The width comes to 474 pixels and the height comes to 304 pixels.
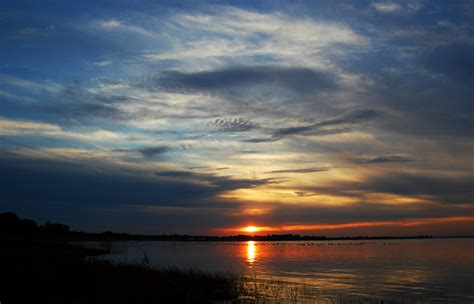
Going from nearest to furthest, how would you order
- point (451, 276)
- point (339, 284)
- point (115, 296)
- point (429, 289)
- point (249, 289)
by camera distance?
point (115, 296)
point (249, 289)
point (429, 289)
point (339, 284)
point (451, 276)

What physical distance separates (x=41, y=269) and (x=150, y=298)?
36.4 feet

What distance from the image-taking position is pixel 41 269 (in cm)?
3022

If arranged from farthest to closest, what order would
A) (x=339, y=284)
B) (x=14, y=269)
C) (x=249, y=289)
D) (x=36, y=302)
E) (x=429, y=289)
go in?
(x=339, y=284) → (x=429, y=289) → (x=249, y=289) → (x=14, y=269) → (x=36, y=302)

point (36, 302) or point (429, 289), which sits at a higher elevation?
point (36, 302)

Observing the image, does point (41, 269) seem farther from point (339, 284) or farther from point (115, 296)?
point (339, 284)

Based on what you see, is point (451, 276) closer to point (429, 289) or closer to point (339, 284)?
point (429, 289)

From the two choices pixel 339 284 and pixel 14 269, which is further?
pixel 339 284

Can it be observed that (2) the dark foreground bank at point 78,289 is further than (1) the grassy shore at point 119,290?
No

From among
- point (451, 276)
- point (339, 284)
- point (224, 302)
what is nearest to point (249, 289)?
point (224, 302)

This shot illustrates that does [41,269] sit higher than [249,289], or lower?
higher

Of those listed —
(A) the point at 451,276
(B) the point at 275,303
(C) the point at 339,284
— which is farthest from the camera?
(A) the point at 451,276

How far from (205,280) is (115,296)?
595 inches

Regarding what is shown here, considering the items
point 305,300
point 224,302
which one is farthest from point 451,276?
point 224,302

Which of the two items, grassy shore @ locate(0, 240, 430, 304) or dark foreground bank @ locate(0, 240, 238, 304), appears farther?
grassy shore @ locate(0, 240, 430, 304)
